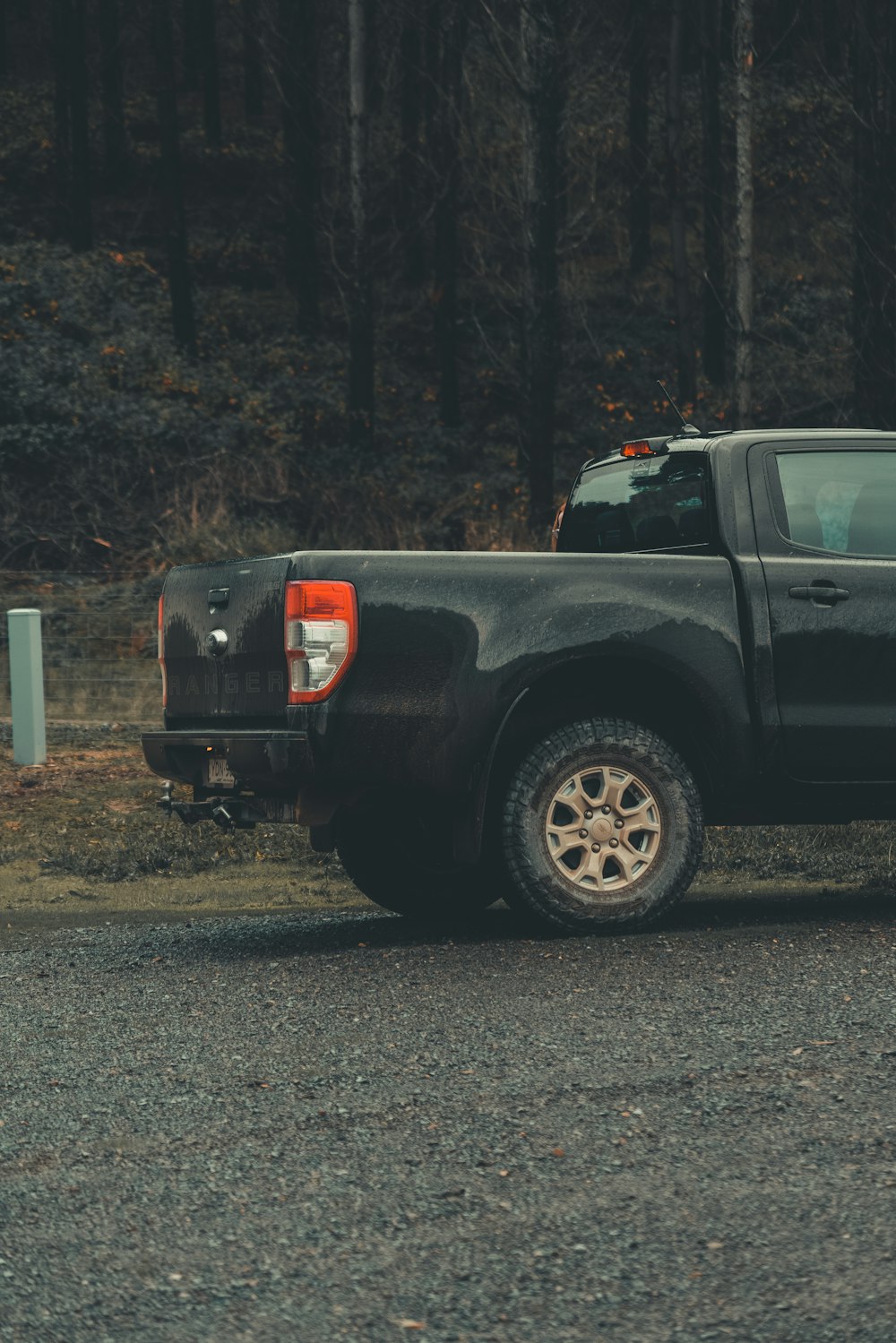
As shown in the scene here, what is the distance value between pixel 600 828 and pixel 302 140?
1201 inches

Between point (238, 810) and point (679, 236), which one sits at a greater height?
point (679, 236)

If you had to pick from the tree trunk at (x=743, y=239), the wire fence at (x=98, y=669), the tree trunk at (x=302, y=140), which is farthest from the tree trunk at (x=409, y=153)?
the wire fence at (x=98, y=669)

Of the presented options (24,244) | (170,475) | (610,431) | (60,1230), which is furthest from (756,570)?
(24,244)

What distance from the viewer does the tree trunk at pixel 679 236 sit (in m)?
31.5

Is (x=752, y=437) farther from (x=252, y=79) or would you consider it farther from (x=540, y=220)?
(x=252, y=79)

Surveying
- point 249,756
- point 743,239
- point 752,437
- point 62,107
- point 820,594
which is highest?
point 62,107

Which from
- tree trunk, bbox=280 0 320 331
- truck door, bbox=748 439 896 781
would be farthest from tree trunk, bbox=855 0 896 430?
tree trunk, bbox=280 0 320 331

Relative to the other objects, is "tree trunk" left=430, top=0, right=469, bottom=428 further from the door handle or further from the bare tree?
the door handle

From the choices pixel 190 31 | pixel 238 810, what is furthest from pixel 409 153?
pixel 238 810

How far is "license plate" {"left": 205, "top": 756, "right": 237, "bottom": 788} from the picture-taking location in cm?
704

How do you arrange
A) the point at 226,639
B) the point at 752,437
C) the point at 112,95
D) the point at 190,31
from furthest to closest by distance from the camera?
the point at 190,31 < the point at 112,95 < the point at 752,437 < the point at 226,639

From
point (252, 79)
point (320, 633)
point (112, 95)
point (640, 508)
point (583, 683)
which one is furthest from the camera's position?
point (252, 79)

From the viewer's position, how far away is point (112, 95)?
156 ft

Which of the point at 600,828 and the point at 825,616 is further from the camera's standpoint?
the point at 825,616
